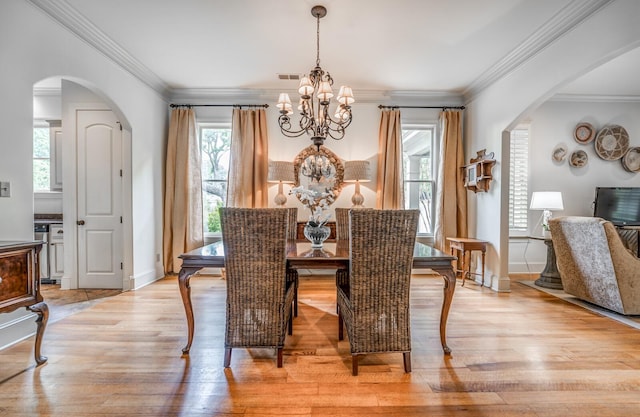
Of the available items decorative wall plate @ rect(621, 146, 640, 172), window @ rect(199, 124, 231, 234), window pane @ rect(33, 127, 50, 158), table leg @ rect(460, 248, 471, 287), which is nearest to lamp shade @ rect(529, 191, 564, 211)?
table leg @ rect(460, 248, 471, 287)

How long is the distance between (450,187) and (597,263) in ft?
6.47

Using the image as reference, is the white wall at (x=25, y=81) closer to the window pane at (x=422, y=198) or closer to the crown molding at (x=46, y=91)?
the crown molding at (x=46, y=91)

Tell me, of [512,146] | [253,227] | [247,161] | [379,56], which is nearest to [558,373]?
[253,227]

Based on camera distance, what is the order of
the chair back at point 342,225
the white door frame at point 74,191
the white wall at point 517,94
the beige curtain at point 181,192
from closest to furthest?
the white wall at point 517,94 < the chair back at point 342,225 < the white door frame at point 74,191 < the beige curtain at point 181,192

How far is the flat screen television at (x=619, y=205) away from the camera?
4.32 meters

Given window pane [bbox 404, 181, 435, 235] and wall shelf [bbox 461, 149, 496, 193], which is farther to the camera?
window pane [bbox 404, 181, 435, 235]

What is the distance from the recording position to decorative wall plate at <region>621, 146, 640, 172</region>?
185 inches

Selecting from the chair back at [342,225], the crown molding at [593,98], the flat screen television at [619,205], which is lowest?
Answer: the chair back at [342,225]

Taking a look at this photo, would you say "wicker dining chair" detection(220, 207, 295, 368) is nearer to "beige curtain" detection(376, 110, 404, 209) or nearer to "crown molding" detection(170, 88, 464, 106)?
"beige curtain" detection(376, 110, 404, 209)

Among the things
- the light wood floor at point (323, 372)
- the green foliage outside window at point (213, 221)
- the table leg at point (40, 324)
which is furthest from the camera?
the green foliage outside window at point (213, 221)

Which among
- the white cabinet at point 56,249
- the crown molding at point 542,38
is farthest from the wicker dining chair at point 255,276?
the white cabinet at point 56,249

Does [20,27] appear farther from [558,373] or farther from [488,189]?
[488,189]

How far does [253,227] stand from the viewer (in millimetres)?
1852

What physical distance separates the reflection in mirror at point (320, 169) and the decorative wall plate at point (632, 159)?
4537 millimetres
